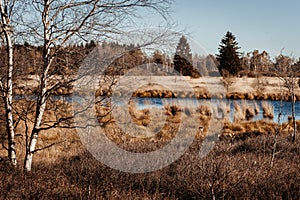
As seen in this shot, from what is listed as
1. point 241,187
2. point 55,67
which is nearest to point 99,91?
point 55,67

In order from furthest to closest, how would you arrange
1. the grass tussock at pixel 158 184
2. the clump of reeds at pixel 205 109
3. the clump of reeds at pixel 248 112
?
the clump of reeds at pixel 248 112
the clump of reeds at pixel 205 109
the grass tussock at pixel 158 184

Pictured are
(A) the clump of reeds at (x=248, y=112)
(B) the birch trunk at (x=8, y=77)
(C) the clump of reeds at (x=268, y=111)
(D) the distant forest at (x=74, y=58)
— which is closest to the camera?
(D) the distant forest at (x=74, y=58)

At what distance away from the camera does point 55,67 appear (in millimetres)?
4922

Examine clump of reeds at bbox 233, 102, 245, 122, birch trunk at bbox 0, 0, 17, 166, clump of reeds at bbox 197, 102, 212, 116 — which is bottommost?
clump of reeds at bbox 233, 102, 245, 122

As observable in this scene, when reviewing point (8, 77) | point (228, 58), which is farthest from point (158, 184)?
point (228, 58)

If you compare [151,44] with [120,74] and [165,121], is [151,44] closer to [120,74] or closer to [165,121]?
[120,74]

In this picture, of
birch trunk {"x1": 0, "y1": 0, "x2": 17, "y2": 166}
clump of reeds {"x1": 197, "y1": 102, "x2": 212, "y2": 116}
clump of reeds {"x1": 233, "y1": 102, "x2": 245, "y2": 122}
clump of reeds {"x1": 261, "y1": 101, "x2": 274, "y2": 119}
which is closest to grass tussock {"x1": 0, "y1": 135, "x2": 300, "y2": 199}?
birch trunk {"x1": 0, "y1": 0, "x2": 17, "y2": 166}

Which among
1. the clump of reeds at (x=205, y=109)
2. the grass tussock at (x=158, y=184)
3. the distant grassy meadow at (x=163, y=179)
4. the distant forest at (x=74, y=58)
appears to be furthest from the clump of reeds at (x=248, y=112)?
the distant forest at (x=74, y=58)

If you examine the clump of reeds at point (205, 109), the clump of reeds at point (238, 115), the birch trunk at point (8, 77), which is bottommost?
the clump of reeds at point (238, 115)

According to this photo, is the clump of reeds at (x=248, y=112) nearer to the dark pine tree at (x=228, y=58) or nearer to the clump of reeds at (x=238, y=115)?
the clump of reeds at (x=238, y=115)

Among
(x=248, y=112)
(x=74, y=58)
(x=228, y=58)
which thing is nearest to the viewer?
(x=74, y=58)

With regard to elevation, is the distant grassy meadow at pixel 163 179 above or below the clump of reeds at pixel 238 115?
above

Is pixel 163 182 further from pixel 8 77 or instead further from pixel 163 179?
pixel 8 77

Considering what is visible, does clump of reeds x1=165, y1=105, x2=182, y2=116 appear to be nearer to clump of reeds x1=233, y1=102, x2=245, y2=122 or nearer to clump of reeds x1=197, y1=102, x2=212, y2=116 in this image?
clump of reeds x1=197, y1=102, x2=212, y2=116
